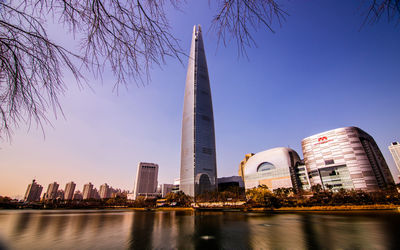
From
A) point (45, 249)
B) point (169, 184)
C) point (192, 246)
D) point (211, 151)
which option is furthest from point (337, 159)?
point (169, 184)

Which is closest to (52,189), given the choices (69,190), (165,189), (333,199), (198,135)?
(69,190)

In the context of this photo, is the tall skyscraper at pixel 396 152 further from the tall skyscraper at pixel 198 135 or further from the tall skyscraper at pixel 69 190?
the tall skyscraper at pixel 69 190

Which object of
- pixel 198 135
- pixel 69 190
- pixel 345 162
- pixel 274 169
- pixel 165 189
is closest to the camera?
pixel 345 162

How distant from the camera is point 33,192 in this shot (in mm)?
162125

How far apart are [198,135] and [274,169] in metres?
45.4

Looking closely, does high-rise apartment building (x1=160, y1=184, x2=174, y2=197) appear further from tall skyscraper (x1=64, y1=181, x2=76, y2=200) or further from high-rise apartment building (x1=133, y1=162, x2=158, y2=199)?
tall skyscraper (x1=64, y1=181, x2=76, y2=200)

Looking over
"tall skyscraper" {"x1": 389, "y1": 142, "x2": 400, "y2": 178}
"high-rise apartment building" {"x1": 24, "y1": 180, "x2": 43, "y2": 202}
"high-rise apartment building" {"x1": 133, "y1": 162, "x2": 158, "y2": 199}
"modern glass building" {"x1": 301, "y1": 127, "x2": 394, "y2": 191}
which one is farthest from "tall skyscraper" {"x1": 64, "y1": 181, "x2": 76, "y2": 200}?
"tall skyscraper" {"x1": 389, "y1": 142, "x2": 400, "y2": 178}

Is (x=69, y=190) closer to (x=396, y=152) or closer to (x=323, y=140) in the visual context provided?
(x=323, y=140)

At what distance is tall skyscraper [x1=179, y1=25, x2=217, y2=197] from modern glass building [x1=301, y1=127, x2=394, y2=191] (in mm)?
50684

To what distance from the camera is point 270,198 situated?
40.7m

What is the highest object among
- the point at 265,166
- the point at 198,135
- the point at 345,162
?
the point at 198,135

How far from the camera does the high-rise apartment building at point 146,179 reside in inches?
6014

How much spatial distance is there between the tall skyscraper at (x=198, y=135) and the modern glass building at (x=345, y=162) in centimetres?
5068

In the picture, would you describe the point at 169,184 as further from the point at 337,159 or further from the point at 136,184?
the point at 337,159
